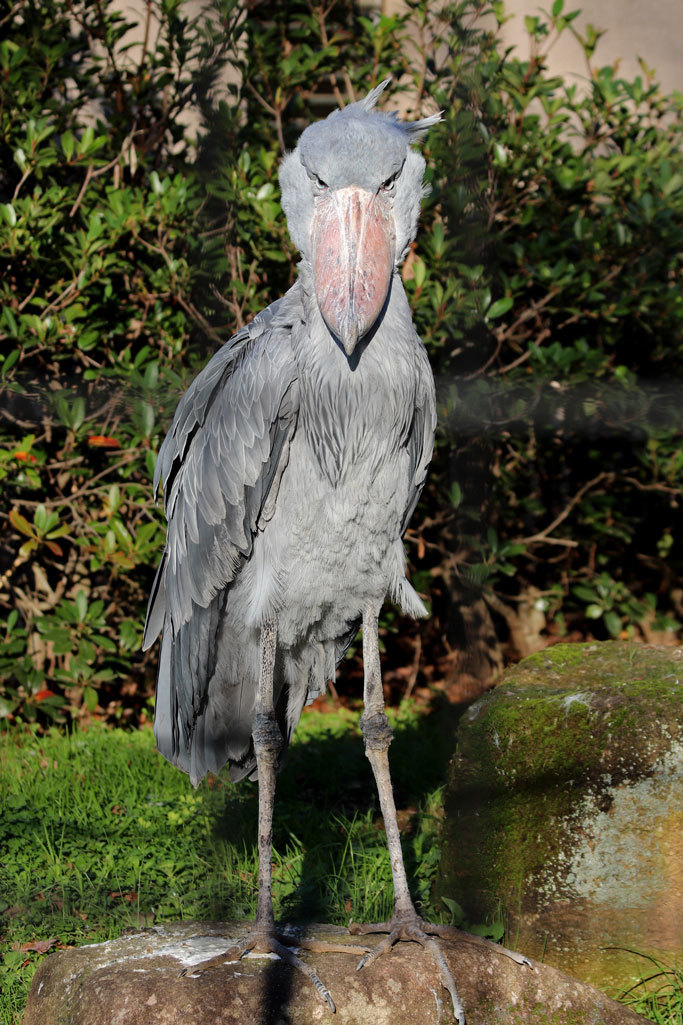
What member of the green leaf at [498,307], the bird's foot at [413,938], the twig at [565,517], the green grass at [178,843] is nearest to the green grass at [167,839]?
the green grass at [178,843]

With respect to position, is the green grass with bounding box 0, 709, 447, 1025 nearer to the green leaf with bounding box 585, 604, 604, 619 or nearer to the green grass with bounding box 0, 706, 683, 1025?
the green grass with bounding box 0, 706, 683, 1025

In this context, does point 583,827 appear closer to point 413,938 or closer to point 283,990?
point 413,938

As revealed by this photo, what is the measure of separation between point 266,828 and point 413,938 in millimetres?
409

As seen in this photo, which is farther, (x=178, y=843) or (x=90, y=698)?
(x=90, y=698)

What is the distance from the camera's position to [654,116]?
460cm

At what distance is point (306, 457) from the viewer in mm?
2391

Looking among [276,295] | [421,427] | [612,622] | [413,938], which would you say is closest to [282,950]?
[413,938]

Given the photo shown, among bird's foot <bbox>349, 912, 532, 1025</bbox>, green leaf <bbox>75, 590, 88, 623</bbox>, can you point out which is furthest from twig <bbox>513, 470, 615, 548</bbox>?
bird's foot <bbox>349, 912, 532, 1025</bbox>

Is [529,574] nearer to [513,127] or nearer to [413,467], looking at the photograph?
[513,127]

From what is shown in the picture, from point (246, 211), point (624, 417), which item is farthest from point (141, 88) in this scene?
point (624, 417)

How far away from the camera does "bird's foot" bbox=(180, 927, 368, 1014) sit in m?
2.15

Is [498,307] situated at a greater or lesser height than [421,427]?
greater

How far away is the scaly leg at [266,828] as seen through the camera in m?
2.24

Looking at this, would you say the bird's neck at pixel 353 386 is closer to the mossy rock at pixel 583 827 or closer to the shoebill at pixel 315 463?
the shoebill at pixel 315 463
